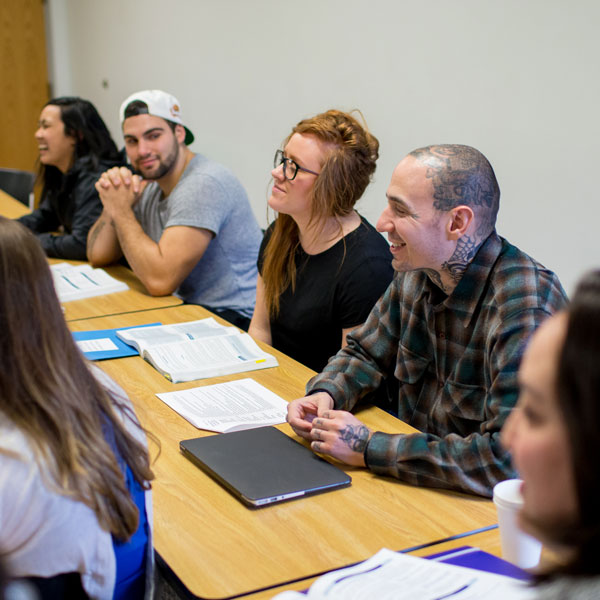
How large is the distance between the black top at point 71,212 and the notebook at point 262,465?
179cm

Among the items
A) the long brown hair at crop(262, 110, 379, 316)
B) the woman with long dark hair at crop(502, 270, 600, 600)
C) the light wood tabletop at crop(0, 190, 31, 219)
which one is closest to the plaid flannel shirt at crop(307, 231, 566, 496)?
the long brown hair at crop(262, 110, 379, 316)

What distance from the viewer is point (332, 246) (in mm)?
2195

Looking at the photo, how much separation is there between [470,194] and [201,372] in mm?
814

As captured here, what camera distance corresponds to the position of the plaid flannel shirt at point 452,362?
1384 millimetres

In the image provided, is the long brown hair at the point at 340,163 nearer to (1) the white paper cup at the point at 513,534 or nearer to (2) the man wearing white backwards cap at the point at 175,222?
(2) the man wearing white backwards cap at the point at 175,222

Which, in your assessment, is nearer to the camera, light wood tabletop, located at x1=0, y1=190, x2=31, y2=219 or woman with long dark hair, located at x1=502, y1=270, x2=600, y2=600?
woman with long dark hair, located at x1=502, y1=270, x2=600, y2=600

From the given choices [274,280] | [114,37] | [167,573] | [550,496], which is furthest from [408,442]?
[114,37]

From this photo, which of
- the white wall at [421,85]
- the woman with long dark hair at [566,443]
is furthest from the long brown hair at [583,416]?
the white wall at [421,85]

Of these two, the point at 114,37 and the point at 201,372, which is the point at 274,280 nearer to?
the point at 201,372

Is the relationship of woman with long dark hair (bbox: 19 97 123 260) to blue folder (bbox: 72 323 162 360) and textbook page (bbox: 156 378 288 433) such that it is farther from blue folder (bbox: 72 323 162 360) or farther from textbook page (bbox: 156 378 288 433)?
textbook page (bbox: 156 378 288 433)

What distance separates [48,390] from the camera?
963 millimetres

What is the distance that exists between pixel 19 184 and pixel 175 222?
102 inches

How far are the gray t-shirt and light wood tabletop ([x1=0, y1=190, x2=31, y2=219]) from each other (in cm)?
141

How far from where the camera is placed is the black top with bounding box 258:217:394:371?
6.93 ft
